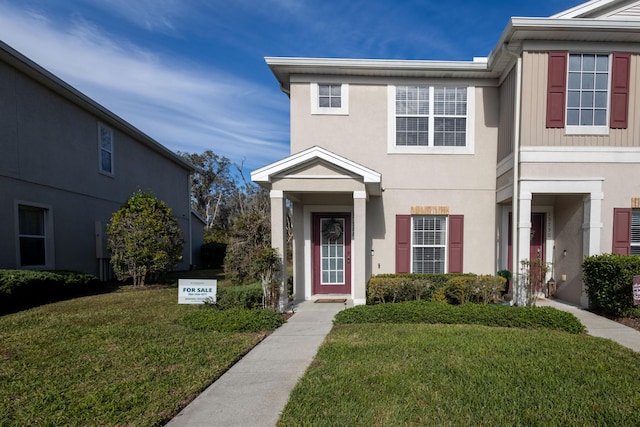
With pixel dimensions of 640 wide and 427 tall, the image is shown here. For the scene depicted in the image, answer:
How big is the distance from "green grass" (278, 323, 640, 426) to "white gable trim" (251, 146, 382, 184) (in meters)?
3.26

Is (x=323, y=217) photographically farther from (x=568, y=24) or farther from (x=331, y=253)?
(x=568, y=24)

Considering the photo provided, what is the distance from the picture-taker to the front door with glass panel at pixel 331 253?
333 inches

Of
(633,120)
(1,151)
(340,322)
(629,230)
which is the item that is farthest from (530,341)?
(1,151)

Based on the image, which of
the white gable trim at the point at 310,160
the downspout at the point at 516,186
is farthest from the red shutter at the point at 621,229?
the white gable trim at the point at 310,160

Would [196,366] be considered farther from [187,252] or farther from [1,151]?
[187,252]

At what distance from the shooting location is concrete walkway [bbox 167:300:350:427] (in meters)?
2.95

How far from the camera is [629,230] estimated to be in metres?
7.05

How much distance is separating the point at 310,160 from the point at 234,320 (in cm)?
357

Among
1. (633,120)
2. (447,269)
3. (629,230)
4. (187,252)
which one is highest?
(633,120)

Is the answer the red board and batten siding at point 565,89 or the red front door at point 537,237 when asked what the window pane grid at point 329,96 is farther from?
the red front door at point 537,237

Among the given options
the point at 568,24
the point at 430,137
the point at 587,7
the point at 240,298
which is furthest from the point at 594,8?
the point at 240,298

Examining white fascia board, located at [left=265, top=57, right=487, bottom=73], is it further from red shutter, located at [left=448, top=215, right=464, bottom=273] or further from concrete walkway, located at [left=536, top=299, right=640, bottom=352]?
concrete walkway, located at [left=536, top=299, right=640, bottom=352]

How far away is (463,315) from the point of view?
5.96 meters

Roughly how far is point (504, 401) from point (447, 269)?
5311mm
